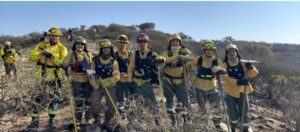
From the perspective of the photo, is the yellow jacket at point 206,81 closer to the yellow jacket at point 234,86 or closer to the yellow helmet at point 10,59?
the yellow jacket at point 234,86

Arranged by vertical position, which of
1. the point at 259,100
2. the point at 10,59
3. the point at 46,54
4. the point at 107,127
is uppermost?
the point at 46,54

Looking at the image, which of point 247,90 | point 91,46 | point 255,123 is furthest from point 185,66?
point 91,46

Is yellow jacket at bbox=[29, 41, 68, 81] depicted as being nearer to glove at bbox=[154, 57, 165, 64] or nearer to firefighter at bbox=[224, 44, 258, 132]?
glove at bbox=[154, 57, 165, 64]

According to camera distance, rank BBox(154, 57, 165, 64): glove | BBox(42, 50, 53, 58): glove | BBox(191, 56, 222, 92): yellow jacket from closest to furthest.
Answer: BBox(42, 50, 53, 58): glove
BBox(154, 57, 165, 64): glove
BBox(191, 56, 222, 92): yellow jacket

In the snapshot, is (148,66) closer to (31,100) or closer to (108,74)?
(108,74)

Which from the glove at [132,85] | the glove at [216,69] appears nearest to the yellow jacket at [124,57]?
the glove at [132,85]

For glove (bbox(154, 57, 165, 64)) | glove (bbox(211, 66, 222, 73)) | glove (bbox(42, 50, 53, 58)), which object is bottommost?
glove (bbox(211, 66, 222, 73))

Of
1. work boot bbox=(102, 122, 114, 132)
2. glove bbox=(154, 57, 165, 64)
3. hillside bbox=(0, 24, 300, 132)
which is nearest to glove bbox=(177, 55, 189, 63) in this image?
glove bbox=(154, 57, 165, 64)

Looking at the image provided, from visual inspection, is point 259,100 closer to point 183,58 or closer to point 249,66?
point 249,66

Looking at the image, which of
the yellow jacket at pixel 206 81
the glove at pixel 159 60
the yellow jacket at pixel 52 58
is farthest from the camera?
the yellow jacket at pixel 206 81

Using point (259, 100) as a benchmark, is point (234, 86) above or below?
above

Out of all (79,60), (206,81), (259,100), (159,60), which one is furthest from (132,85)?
(259,100)

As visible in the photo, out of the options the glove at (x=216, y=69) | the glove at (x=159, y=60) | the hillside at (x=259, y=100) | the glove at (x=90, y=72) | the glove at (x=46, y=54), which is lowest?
the hillside at (x=259, y=100)

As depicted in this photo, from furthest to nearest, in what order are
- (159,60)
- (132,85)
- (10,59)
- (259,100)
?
(10,59), (259,100), (132,85), (159,60)
